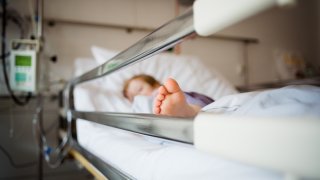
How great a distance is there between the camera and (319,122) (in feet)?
0.66

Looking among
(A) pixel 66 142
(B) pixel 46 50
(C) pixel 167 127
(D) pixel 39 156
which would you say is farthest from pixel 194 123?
(B) pixel 46 50

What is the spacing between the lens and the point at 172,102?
0.49 m

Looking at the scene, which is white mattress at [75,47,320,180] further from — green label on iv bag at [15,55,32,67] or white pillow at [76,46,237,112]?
green label on iv bag at [15,55,32,67]

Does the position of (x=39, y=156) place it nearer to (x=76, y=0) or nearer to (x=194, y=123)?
(x=76, y=0)

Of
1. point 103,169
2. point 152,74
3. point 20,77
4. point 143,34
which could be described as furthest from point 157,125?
point 143,34

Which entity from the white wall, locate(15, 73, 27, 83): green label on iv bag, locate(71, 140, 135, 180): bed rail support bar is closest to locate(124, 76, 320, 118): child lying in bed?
locate(71, 140, 135, 180): bed rail support bar

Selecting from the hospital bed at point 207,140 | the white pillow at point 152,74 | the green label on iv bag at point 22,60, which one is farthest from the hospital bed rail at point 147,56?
the green label on iv bag at point 22,60

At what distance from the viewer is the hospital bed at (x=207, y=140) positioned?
0.68ft

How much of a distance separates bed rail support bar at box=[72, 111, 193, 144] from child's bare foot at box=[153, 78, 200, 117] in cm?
5

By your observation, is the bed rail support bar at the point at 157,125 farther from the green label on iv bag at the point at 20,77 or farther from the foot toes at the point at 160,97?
the green label on iv bag at the point at 20,77

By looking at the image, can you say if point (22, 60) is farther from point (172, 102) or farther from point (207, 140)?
point (207, 140)

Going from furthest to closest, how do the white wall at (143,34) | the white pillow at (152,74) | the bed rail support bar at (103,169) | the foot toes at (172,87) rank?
the white wall at (143,34)
the white pillow at (152,74)
the bed rail support bar at (103,169)
the foot toes at (172,87)

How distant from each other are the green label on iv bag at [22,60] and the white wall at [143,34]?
0.30 meters

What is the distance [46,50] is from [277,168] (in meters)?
1.78
